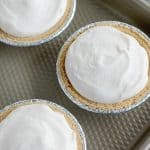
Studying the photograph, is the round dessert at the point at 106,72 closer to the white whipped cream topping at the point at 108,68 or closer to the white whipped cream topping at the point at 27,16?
the white whipped cream topping at the point at 108,68

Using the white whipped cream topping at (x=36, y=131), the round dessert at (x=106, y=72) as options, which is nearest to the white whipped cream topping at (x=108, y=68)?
the round dessert at (x=106, y=72)

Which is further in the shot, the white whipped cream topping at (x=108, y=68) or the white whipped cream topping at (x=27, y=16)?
the white whipped cream topping at (x=27, y=16)

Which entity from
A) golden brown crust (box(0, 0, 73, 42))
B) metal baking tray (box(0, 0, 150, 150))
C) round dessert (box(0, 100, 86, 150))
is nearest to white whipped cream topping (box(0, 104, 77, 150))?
round dessert (box(0, 100, 86, 150))

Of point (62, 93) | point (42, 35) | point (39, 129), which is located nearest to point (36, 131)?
point (39, 129)

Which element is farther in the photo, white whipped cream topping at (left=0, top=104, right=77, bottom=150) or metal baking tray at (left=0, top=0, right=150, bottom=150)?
metal baking tray at (left=0, top=0, right=150, bottom=150)

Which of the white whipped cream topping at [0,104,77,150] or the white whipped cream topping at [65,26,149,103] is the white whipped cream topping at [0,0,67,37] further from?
the white whipped cream topping at [0,104,77,150]

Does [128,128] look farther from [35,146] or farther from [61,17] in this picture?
[61,17]

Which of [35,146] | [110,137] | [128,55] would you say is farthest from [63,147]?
[128,55]
